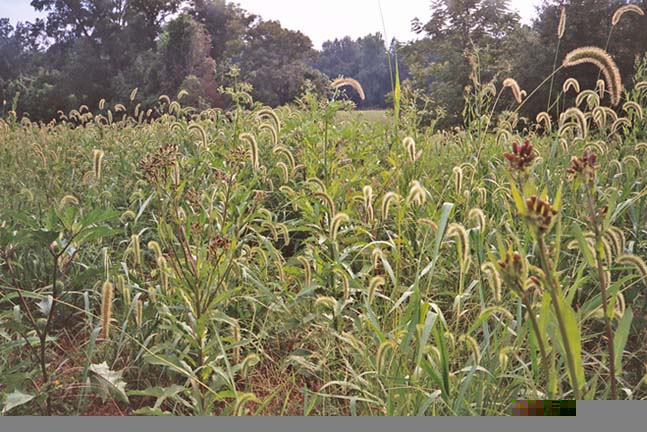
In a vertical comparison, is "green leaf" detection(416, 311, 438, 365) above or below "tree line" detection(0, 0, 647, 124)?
below

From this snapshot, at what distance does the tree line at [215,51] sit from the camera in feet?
10.5

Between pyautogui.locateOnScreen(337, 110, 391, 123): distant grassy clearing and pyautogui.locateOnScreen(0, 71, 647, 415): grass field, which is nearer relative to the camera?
pyautogui.locateOnScreen(0, 71, 647, 415): grass field

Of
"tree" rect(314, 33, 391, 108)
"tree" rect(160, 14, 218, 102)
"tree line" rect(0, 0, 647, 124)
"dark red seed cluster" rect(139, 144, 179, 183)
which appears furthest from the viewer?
"tree" rect(160, 14, 218, 102)

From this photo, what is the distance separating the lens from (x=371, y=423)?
0.98 m

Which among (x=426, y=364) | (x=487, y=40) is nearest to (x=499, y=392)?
(x=426, y=364)

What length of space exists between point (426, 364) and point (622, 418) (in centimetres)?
36

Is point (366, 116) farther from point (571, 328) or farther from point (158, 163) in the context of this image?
point (571, 328)

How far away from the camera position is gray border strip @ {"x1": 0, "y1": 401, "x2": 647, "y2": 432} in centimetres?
94

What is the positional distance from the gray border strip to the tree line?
1892 millimetres

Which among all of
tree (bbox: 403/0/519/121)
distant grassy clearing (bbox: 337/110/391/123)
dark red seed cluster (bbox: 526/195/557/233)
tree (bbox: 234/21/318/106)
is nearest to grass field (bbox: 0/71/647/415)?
dark red seed cluster (bbox: 526/195/557/233)

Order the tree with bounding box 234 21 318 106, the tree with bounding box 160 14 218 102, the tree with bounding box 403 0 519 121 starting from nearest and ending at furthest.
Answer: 1. the tree with bounding box 160 14 218 102
2. the tree with bounding box 234 21 318 106
3. the tree with bounding box 403 0 519 121

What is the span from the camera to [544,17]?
579 centimetres

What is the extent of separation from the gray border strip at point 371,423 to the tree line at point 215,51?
1892 mm

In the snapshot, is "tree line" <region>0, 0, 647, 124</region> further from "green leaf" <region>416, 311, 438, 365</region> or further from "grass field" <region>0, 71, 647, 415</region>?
"green leaf" <region>416, 311, 438, 365</region>
